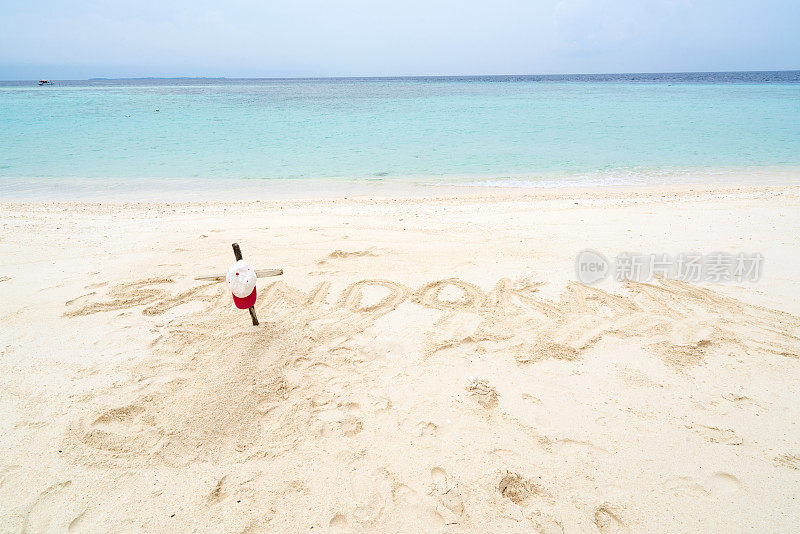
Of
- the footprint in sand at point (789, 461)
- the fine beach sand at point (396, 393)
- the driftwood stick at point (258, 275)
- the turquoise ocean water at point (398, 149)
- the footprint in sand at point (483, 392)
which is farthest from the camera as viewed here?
the turquoise ocean water at point (398, 149)

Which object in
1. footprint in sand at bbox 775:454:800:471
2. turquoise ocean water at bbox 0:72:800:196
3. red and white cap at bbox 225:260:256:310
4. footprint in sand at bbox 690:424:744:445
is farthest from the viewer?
turquoise ocean water at bbox 0:72:800:196

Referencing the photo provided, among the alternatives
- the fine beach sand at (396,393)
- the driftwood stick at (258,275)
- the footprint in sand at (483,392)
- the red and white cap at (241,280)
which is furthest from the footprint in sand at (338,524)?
the driftwood stick at (258,275)

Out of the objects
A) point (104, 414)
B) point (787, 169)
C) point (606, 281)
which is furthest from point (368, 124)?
point (104, 414)

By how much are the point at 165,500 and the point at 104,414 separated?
1.00m

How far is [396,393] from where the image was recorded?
309 cm

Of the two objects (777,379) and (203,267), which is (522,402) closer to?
(777,379)

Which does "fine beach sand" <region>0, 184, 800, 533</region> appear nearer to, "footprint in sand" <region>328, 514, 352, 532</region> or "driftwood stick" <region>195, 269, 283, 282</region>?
"footprint in sand" <region>328, 514, 352, 532</region>

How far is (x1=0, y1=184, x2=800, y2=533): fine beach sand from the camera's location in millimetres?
2305

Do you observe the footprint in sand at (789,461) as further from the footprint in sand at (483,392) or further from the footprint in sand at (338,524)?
the footprint in sand at (338,524)

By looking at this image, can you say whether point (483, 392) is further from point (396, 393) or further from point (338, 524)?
point (338, 524)

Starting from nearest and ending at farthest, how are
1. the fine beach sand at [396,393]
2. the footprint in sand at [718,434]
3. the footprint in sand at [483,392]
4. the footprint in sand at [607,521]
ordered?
the footprint in sand at [607,521] → the fine beach sand at [396,393] → the footprint in sand at [718,434] → the footprint in sand at [483,392]

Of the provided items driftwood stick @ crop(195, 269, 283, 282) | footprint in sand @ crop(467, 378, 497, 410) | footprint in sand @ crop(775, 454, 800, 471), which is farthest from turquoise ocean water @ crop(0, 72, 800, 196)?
footprint in sand @ crop(775, 454, 800, 471)

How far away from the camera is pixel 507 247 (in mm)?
5688

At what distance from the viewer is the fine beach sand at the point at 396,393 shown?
2305mm
